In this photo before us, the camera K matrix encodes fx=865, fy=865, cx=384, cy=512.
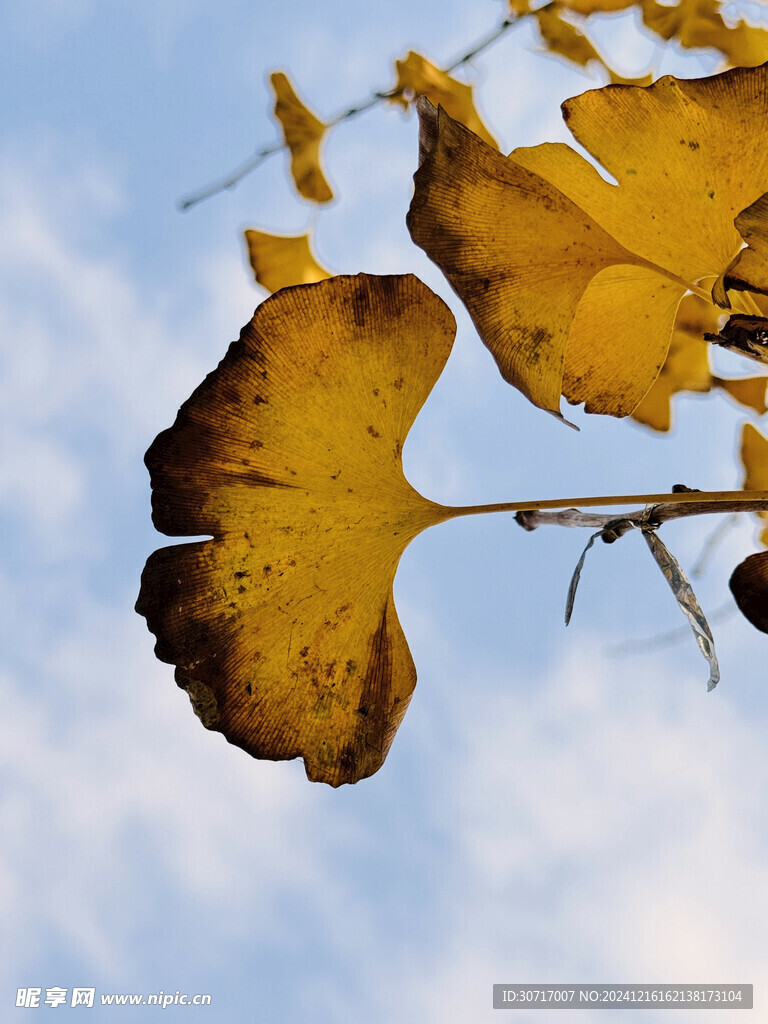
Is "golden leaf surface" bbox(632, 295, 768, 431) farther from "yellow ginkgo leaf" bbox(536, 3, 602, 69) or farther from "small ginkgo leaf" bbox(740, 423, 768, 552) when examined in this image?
"yellow ginkgo leaf" bbox(536, 3, 602, 69)

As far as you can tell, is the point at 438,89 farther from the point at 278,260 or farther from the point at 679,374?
the point at 679,374

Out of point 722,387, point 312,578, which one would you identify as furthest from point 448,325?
point 722,387

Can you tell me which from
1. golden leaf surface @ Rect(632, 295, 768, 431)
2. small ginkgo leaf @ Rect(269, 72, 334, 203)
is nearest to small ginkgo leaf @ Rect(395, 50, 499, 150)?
small ginkgo leaf @ Rect(269, 72, 334, 203)

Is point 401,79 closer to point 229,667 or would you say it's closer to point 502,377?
point 502,377

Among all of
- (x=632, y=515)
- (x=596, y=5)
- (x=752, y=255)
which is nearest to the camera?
(x=752, y=255)

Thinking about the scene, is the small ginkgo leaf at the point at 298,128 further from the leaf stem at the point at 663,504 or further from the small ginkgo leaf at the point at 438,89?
the leaf stem at the point at 663,504

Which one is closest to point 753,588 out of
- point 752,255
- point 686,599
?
point 686,599
